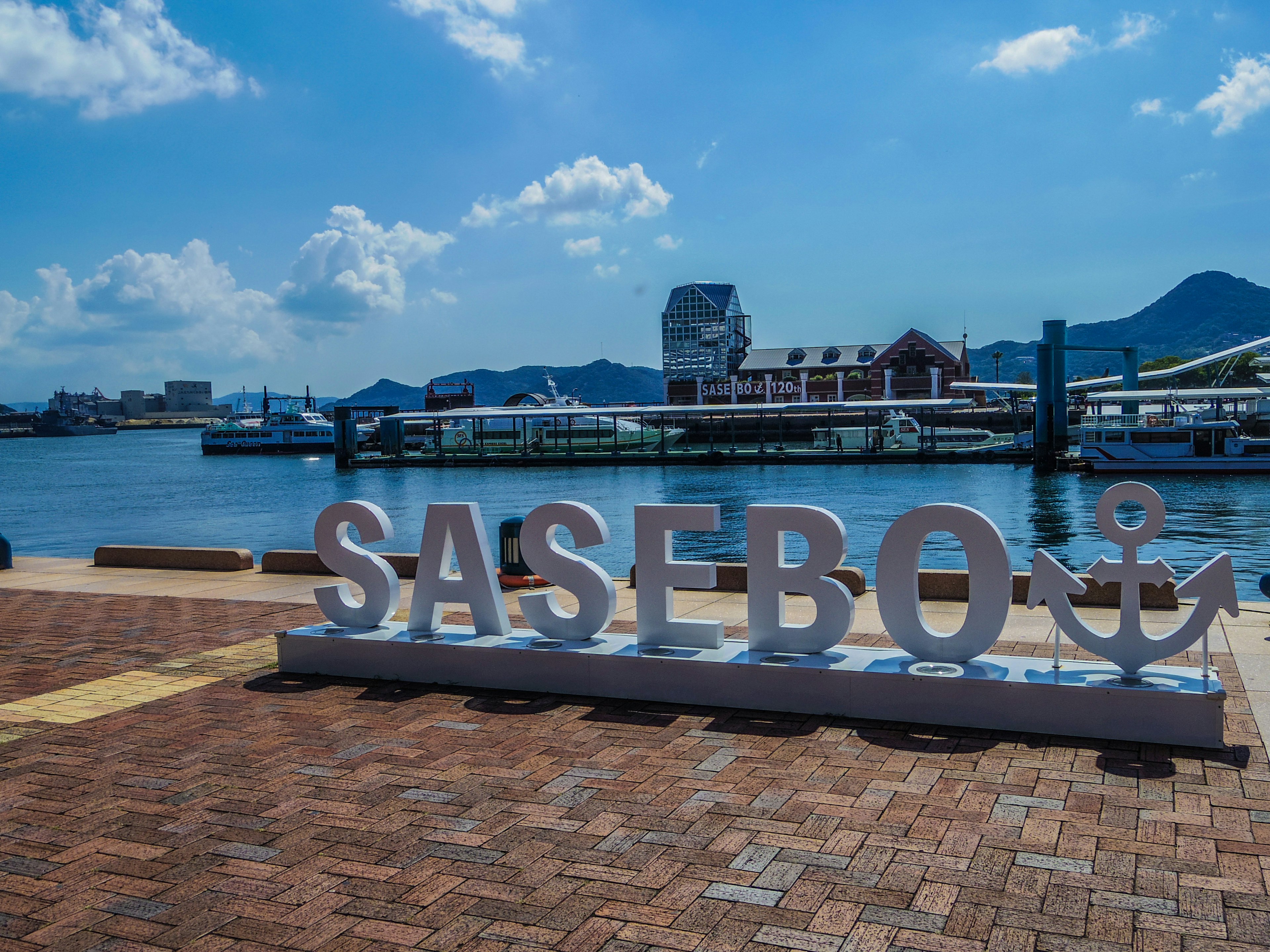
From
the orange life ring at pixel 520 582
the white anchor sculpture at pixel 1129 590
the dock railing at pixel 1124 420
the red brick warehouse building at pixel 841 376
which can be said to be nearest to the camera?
the white anchor sculpture at pixel 1129 590

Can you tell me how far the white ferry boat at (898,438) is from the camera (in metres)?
78.4

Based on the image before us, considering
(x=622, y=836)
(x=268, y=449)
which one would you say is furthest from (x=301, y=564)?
(x=268, y=449)

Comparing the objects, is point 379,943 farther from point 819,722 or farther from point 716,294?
point 716,294

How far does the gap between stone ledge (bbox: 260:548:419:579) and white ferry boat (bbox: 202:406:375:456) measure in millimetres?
101858

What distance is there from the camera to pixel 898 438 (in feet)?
263

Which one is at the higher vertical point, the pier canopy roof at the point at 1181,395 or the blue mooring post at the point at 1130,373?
the blue mooring post at the point at 1130,373

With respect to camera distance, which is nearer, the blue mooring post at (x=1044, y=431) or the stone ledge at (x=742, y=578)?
the stone ledge at (x=742, y=578)

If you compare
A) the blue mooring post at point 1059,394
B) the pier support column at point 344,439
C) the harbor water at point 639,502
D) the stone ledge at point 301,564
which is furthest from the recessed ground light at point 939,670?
the pier support column at point 344,439

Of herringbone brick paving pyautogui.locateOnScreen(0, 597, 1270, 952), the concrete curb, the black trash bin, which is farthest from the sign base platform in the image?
the black trash bin

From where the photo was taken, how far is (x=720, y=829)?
5020mm

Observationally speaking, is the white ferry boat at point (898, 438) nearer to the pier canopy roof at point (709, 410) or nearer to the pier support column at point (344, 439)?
the pier canopy roof at point (709, 410)

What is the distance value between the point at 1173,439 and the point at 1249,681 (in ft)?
179

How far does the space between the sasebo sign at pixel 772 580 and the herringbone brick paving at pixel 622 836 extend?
26.4 inches

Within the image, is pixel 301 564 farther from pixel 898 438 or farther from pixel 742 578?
pixel 898 438
